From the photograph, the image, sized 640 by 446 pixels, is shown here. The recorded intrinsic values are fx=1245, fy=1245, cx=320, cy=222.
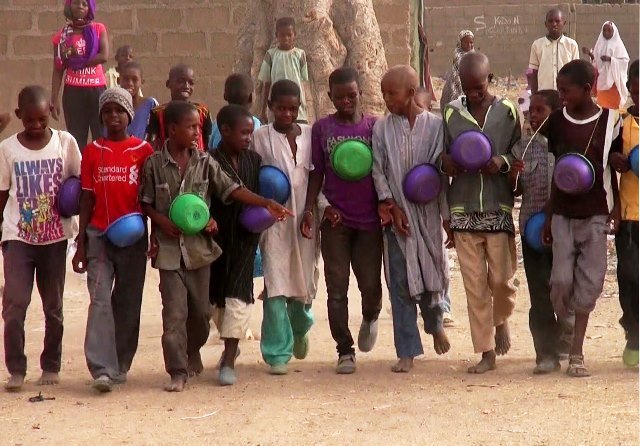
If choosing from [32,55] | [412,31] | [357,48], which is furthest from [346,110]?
[32,55]

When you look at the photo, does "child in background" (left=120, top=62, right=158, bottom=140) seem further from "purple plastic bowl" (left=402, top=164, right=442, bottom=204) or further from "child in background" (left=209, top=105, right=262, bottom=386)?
"purple plastic bowl" (left=402, top=164, right=442, bottom=204)

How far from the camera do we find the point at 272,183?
20.0 ft

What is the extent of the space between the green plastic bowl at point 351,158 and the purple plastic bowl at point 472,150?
449 mm

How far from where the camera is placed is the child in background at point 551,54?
42.4 ft

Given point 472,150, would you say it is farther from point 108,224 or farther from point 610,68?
point 610,68

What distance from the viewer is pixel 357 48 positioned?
9.95 m

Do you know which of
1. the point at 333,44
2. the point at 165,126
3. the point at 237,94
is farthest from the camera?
the point at 333,44

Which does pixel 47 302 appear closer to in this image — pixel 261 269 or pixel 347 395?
pixel 261 269

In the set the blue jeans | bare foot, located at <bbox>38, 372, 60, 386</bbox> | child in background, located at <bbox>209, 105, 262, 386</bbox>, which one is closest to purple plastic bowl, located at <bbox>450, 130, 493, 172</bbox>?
the blue jeans

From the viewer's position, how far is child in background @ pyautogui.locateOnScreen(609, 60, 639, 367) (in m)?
5.87

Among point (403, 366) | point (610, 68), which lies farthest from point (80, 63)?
point (610, 68)

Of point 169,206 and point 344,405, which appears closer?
point 344,405

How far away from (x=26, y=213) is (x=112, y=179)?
0.48 m

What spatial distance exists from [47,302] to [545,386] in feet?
8.04
